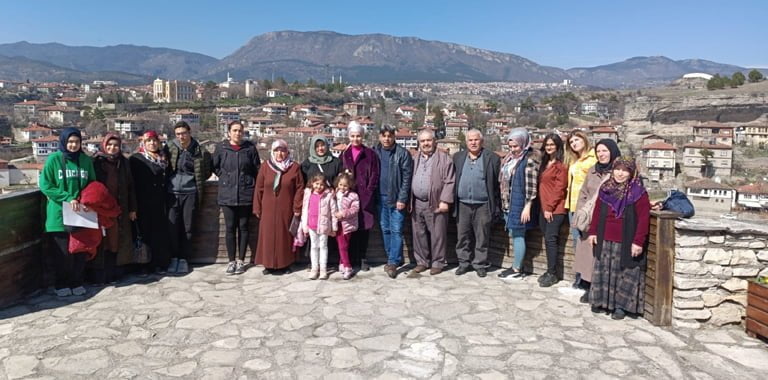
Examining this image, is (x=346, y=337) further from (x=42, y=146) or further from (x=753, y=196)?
(x=42, y=146)

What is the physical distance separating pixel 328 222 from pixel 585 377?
244 cm

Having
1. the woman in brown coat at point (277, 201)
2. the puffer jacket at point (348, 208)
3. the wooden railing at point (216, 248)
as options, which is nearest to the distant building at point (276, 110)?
the wooden railing at point (216, 248)

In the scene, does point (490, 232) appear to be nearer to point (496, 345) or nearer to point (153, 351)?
point (496, 345)

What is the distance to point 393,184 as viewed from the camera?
15.1ft

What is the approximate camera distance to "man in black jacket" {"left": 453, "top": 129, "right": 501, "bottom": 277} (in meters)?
4.46

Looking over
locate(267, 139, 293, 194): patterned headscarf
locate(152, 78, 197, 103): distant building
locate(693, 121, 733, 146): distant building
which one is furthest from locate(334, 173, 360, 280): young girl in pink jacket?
locate(152, 78, 197, 103): distant building

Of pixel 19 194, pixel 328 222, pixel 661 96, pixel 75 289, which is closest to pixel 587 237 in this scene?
pixel 328 222

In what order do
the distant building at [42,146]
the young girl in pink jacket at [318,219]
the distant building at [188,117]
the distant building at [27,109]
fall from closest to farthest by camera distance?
the young girl in pink jacket at [318,219], the distant building at [42,146], the distant building at [188,117], the distant building at [27,109]

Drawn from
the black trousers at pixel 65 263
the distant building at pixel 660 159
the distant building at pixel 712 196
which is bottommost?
the distant building at pixel 712 196

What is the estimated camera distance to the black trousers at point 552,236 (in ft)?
14.0

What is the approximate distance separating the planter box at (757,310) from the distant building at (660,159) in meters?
59.8

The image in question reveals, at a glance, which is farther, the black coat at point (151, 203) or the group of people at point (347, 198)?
the black coat at point (151, 203)

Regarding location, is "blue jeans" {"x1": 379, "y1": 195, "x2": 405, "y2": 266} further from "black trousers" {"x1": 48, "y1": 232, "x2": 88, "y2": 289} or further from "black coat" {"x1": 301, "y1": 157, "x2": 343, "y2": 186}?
"black trousers" {"x1": 48, "y1": 232, "x2": 88, "y2": 289}

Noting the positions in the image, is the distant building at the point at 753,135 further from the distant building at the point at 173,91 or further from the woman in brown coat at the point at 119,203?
the distant building at the point at 173,91
